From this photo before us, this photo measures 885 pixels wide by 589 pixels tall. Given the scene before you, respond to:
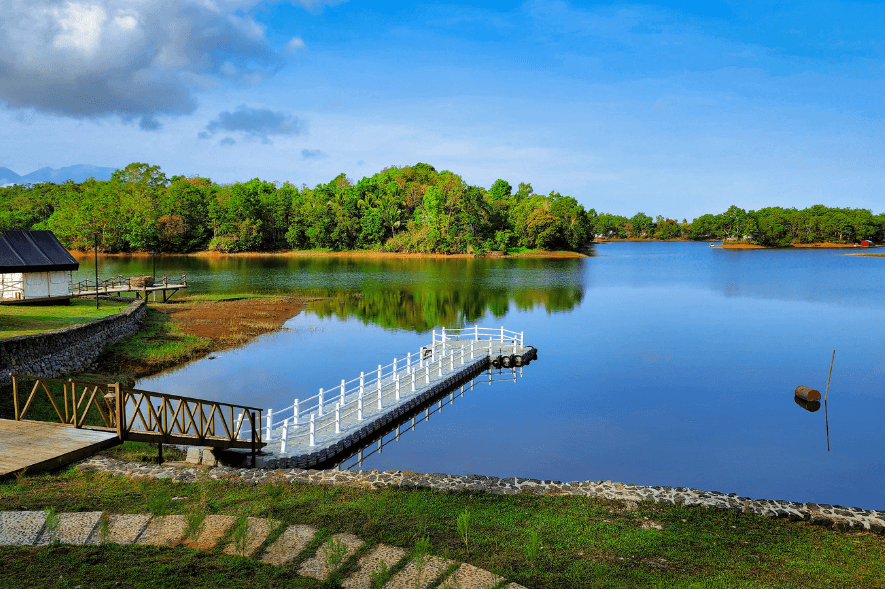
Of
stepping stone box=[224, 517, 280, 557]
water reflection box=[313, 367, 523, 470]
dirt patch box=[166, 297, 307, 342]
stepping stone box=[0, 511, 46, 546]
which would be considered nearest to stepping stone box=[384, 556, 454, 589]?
stepping stone box=[224, 517, 280, 557]

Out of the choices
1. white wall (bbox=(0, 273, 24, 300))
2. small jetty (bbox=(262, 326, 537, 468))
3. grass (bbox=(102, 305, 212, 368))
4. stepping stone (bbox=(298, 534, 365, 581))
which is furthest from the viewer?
white wall (bbox=(0, 273, 24, 300))

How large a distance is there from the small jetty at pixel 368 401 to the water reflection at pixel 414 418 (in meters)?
0.18

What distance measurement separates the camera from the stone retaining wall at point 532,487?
10.5 meters

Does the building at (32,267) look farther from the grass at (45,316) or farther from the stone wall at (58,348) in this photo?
the stone wall at (58,348)

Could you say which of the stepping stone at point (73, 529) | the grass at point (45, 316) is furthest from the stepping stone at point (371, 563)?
the grass at point (45, 316)

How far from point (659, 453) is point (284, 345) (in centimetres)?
2176

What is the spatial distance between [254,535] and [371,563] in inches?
73.8

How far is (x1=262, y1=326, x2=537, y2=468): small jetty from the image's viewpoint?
1559 centimetres

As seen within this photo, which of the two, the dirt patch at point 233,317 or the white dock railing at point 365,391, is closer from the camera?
the white dock railing at point 365,391

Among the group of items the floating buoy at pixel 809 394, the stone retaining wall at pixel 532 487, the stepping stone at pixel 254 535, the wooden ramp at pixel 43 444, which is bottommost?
the floating buoy at pixel 809 394

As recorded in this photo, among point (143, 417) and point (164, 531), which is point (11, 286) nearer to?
point (143, 417)

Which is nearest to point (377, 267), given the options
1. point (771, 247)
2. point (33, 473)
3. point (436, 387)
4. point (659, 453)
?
point (436, 387)

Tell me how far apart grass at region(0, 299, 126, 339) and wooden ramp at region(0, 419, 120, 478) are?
12.5m

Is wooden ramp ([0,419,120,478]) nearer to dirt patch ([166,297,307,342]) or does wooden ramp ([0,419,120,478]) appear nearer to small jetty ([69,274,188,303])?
dirt patch ([166,297,307,342])
